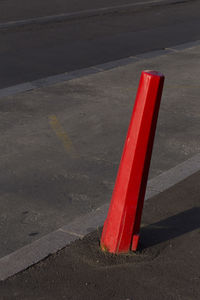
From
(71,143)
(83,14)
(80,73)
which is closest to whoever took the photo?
(71,143)

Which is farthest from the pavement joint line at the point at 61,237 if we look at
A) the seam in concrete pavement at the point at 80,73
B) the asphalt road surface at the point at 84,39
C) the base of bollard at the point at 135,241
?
the asphalt road surface at the point at 84,39

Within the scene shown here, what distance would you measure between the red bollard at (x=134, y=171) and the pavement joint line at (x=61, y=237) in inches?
14.1

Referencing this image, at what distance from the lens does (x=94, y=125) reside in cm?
758

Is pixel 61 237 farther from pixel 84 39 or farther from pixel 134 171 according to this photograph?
pixel 84 39

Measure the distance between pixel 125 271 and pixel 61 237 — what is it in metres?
0.66

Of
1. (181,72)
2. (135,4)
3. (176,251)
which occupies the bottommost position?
(135,4)

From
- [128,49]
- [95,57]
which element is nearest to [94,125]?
[95,57]

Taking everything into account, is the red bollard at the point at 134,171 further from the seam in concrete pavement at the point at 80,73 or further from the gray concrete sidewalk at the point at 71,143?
the seam in concrete pavement at the point at 80,73

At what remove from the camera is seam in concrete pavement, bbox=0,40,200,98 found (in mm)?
9188

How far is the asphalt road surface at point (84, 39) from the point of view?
10977mm

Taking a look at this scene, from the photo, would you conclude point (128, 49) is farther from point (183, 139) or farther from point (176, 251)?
point (176, 251)

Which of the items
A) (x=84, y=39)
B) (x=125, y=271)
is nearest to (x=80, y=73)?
(x=84, y=39)

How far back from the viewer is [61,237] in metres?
4.71

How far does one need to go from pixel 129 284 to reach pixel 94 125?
3669 mm
